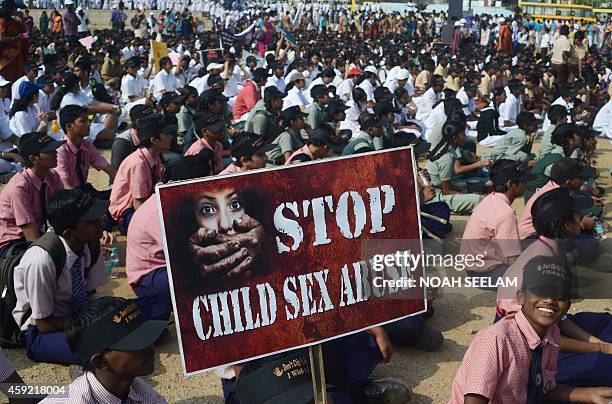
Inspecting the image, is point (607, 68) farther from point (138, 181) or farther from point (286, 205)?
point (286, 205)

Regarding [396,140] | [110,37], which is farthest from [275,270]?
[110,37]

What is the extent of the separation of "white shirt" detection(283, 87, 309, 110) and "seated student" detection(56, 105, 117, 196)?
6231 millimetres

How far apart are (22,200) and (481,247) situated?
3.72 m

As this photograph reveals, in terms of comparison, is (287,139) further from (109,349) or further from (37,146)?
(109,349)

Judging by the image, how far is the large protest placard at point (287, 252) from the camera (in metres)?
2.85

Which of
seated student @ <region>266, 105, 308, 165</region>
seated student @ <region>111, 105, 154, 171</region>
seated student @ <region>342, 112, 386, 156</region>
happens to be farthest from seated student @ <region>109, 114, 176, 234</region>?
seated student @ <region>342, 112, 386, 156</region>

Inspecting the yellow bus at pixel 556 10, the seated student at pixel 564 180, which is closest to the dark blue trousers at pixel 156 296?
the seated student at pixel 564 180

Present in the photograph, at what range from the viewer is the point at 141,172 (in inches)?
247

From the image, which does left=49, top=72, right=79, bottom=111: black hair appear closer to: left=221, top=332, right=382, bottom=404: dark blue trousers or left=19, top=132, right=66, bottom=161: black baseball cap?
left=19, top=132, right=66, bottom=161: black baseball cap

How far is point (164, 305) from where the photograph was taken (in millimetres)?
4879

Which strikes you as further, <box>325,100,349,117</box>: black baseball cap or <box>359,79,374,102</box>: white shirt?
<box>359,79,374,102</box>: white shirt

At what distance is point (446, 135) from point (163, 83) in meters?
7.84

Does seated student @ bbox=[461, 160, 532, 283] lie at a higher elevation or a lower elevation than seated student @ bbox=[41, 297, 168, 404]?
lower

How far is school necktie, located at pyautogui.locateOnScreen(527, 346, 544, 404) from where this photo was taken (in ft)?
9.66
